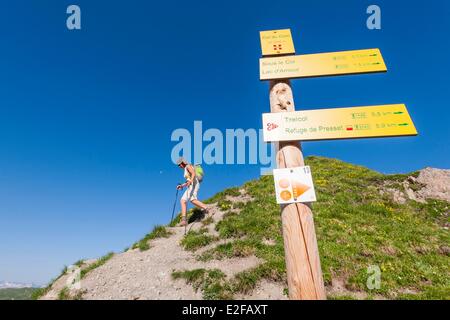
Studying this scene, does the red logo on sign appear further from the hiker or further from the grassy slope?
the hiker

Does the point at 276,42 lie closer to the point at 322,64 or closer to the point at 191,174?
the point at 322,64

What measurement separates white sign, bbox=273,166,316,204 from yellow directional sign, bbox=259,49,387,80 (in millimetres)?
2077

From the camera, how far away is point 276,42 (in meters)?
6.11

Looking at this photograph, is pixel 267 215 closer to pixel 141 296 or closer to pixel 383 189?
pixel 141 296

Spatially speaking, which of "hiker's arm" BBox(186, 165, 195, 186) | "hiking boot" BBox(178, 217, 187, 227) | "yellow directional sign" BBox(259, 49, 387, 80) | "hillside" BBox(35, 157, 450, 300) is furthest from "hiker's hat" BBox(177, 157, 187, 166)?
"yellow directional sign" BBox(259, 49, 387, 80)

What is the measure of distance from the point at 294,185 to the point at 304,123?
3.88 feet

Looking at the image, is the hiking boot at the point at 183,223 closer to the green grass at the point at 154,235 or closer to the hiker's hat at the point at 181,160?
the green grass at the point at 154,235

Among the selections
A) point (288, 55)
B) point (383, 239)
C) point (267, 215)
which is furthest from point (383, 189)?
point (288, 55)

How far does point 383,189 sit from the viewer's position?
66.1 ft

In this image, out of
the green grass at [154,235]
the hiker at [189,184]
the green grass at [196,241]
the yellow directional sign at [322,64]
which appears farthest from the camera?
the hiker at [189,184]

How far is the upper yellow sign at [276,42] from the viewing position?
5.99m

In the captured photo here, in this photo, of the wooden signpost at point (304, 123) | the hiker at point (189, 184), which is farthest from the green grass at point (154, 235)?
the wooden signpost at point (304, 123)

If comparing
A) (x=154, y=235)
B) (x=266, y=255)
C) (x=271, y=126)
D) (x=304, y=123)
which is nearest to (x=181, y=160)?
(x=154, y=235)
